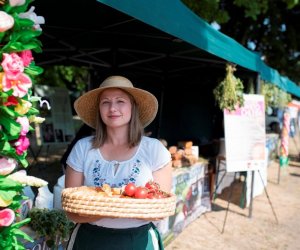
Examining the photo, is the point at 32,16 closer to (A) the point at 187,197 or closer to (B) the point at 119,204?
(B) the point at 119,204

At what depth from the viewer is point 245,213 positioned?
20.1 feet

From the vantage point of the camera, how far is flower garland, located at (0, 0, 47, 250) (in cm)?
119

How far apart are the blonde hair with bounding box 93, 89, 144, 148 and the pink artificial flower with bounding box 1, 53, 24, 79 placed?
0.94m

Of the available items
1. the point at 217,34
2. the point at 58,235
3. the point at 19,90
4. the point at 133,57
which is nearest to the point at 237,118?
the point at 217,34

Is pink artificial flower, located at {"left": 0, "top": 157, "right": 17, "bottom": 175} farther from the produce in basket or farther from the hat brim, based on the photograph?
the hat brim

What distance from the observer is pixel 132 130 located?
82.7 inches

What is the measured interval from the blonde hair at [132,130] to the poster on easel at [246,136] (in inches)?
126

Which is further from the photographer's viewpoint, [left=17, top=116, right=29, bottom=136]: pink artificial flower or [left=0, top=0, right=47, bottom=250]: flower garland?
[left=17, top=116, right=29, bottom=136]: pink artificial flower

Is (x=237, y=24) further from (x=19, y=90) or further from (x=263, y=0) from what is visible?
(x=19, y=90)

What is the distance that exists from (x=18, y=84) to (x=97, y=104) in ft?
3.54

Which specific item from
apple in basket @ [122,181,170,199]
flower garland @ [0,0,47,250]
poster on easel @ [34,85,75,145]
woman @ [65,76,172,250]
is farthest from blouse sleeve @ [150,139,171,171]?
poster on easel @ [34,85,75,145]

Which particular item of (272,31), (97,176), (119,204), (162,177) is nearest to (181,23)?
(162,177)

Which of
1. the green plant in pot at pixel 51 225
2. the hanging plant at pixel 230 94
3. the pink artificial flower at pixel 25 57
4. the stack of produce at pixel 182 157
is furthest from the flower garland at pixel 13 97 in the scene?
the hanging plant at pixel 230 94

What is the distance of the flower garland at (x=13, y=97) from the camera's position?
3.89 feet
